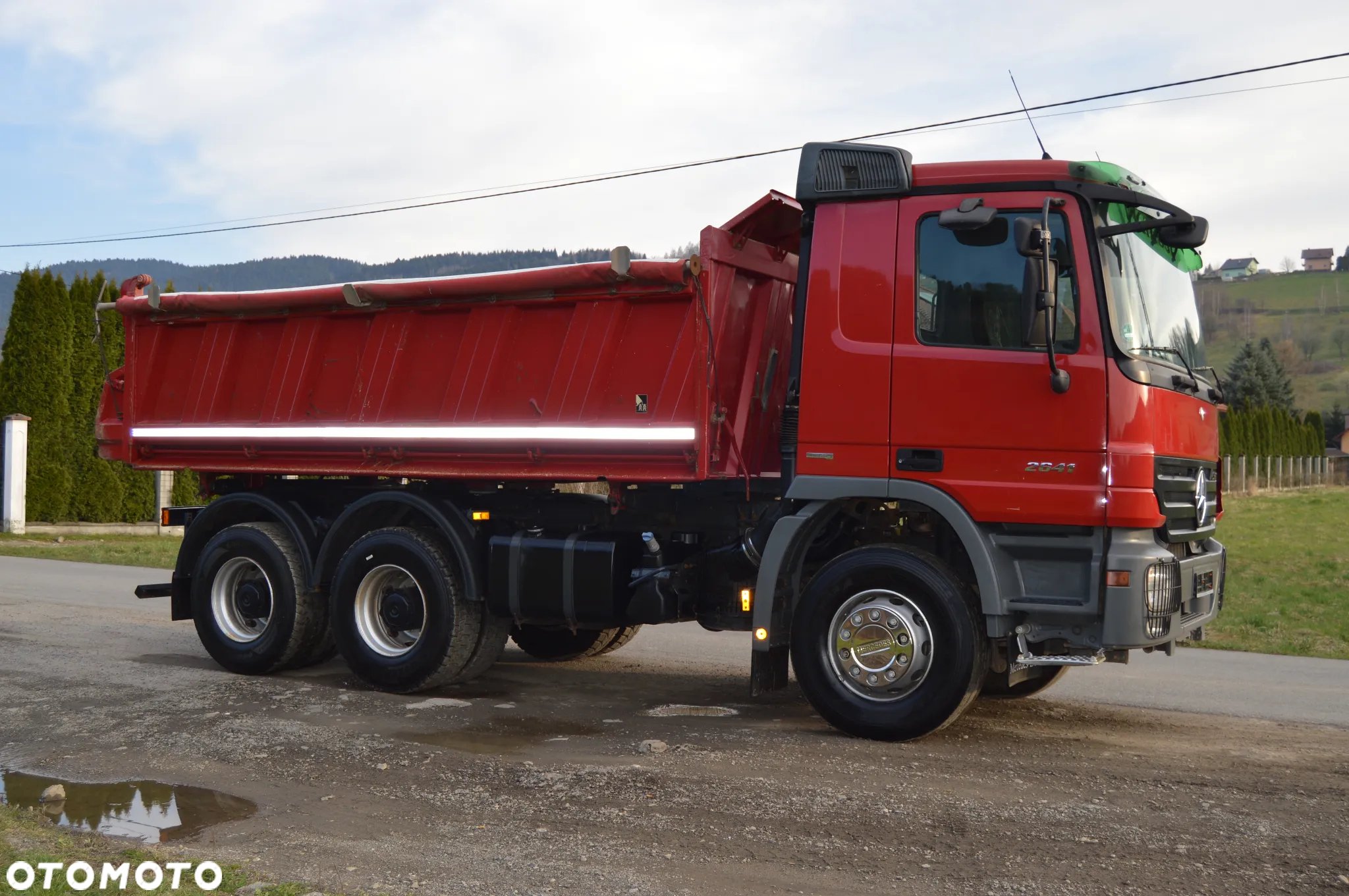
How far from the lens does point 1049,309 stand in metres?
6.03

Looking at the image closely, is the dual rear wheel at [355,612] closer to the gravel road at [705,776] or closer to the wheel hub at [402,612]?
the wheel hub at [402,612]

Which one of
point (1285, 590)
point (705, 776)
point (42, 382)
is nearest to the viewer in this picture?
point (705, 776)

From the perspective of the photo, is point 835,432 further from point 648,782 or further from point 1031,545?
point 648,782

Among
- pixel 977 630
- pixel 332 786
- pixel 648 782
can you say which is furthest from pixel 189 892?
pixel 977 630

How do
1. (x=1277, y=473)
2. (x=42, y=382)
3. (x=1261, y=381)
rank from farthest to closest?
1. (x=1261, y=381)
2. (x=1277, y=473)
3. (x=42, y=382)

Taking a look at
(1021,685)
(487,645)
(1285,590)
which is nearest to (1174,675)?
(1021,685)

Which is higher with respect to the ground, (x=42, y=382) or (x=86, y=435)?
(x=42, y=382)

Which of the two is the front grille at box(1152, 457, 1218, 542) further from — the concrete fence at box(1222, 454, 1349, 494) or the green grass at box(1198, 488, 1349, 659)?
the concrete fence at box(1222, 454, 1349, 494)

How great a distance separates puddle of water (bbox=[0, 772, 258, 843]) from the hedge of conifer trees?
19.9m

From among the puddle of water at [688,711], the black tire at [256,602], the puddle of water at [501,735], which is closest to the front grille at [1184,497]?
the puddle of water at [688,711]

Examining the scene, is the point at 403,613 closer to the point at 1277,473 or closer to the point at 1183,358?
the point at 1183,358

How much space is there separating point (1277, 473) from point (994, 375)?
2284 inches

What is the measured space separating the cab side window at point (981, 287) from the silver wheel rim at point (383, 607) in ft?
12.6

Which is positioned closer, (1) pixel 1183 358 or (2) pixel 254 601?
(1) pixel 1183 358
